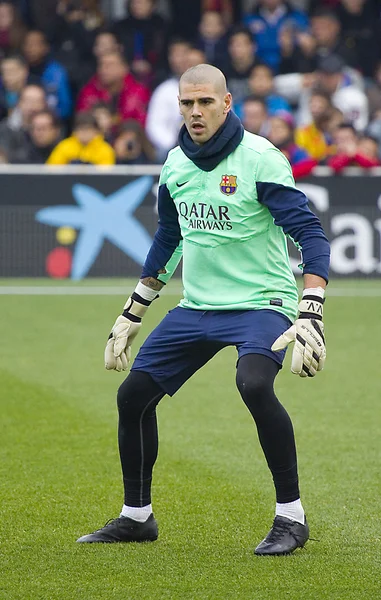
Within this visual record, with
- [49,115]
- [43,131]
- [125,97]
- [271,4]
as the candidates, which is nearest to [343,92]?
[271,4]

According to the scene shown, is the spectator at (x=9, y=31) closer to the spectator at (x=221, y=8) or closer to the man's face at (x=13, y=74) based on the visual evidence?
the man's face at (x=13, y=74)

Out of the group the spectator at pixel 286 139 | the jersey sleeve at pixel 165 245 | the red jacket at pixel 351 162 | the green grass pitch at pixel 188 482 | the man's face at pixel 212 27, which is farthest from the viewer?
the man's face at pixel 212 27

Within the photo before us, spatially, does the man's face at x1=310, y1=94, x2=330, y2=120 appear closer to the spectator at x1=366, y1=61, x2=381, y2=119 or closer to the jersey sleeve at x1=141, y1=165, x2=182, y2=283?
the spectator at x1=366, y1=61, x2=381, y2=119

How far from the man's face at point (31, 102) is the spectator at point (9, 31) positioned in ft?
7.30

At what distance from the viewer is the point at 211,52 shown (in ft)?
55.4

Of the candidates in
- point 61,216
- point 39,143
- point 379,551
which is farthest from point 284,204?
point 39,143

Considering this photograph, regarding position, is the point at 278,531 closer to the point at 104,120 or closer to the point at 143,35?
the point at 104,120

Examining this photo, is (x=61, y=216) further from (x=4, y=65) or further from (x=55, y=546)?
(x=55, y=546)

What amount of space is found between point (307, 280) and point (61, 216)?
9.25m

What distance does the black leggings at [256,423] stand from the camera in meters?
4.92

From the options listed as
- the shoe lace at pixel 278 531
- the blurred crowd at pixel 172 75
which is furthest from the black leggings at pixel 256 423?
the blurred crowd at pixel 172 75

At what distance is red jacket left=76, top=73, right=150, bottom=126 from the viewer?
1612 centimetres

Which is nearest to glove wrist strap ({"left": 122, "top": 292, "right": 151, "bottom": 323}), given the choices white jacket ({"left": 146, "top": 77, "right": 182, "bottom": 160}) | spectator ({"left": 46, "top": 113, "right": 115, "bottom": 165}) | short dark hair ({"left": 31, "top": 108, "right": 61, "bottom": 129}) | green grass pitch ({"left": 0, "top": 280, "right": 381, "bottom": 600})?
green grass pitch ({"left": 0, "top": 280, "right": 381, "bottom": 600})

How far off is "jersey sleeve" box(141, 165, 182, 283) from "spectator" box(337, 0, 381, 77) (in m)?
12.3
